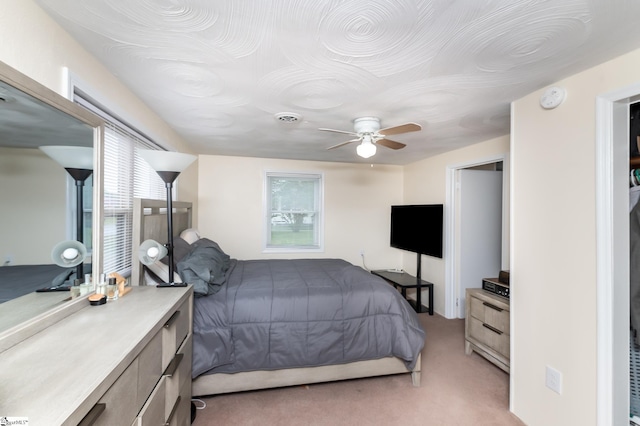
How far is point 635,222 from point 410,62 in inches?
70.7

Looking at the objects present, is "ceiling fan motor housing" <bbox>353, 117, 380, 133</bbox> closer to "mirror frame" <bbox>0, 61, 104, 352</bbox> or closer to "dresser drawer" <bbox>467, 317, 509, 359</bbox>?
"mirror frame" <bbox>0, 61, 104, 352</bbox>

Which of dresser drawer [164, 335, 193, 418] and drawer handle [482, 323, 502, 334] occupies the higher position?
dresser drawer [164, 335, 193, 418]

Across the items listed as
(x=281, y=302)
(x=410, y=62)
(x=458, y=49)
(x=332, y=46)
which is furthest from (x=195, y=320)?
(x=458, y=49)

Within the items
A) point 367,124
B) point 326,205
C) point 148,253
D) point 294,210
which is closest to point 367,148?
point 367,124

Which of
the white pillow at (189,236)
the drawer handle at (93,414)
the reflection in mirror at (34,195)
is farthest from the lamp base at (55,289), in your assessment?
the white pillow at (189,236)

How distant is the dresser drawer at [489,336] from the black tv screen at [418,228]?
3.15 feet

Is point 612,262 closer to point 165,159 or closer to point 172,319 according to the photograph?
point 172,319

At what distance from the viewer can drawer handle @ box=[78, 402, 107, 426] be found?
686mm

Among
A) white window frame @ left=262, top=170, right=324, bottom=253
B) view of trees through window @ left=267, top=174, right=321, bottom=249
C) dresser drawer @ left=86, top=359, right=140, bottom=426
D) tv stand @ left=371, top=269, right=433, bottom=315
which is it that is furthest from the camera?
view of trees through window @ left=267, top=174, right=321, bottom=249

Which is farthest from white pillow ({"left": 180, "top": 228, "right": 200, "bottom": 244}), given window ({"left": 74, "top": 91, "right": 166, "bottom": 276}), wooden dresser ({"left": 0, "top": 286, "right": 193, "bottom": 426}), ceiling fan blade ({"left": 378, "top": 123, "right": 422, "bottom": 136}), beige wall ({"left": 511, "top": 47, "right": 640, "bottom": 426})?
beige wall ({"left": 511, "top": 47, "right": 640, "bottom": 426})

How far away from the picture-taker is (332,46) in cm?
137

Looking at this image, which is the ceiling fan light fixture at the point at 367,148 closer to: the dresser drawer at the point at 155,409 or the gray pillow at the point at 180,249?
the gray pillow at the point at 180,249

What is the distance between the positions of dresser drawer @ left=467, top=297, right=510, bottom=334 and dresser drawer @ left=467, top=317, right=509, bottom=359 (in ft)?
0.15

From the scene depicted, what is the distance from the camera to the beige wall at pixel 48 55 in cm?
102
